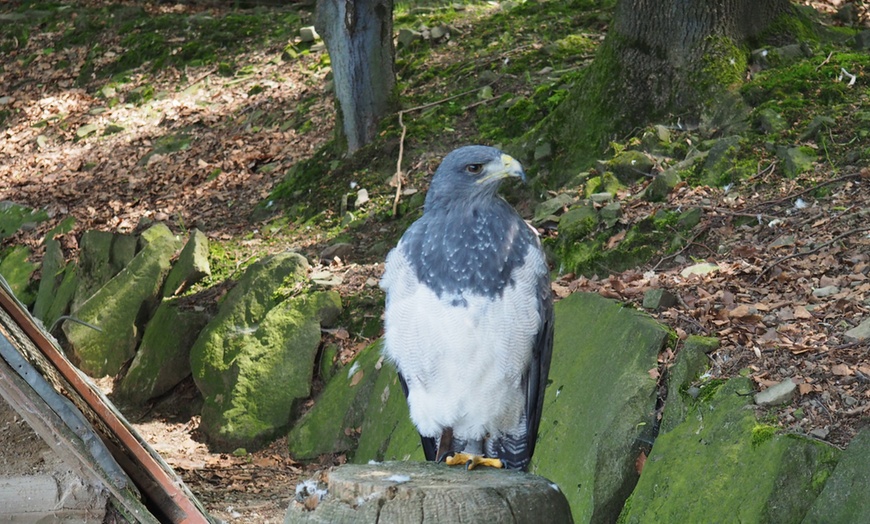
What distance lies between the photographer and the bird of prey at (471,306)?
3572 millimetres

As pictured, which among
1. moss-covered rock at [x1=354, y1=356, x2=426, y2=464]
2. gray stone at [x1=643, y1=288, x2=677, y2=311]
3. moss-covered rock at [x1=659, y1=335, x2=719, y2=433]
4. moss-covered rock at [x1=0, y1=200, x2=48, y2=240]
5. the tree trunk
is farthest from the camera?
moss-covered rock at [x1=0, y1=200, x2=48, y2=240]

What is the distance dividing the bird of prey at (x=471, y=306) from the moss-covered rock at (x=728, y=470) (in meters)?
0.55

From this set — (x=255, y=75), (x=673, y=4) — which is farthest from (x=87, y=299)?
(x=673, y=4)

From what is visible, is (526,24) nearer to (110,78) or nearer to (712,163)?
(712,163)

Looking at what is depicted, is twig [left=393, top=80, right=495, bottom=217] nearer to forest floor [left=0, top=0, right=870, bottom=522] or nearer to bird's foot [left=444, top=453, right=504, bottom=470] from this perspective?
forest floor [left=0, top=0, right=870, bottom=522]

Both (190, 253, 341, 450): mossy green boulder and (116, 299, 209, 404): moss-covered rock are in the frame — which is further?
(116, 299, 209, 404): moss-covered rock

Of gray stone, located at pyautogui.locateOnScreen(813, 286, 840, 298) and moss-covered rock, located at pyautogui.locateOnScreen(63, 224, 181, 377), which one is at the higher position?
gray stone, located at pyautogui.locateOnScreen(813, 286, 840, 298)

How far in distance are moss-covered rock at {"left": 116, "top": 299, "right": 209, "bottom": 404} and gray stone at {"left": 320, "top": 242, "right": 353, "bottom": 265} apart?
1.15 metres

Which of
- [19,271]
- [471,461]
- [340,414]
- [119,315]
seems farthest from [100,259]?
[471,461]

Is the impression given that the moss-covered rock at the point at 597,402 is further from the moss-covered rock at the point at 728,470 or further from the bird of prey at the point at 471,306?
the bird of prey at the point at 471,306

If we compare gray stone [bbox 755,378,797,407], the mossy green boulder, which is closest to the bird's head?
gray stone [bbox 755,378,797,407]

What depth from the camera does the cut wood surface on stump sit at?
8.74 ft

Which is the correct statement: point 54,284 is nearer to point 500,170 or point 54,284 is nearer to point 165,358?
point 165,358

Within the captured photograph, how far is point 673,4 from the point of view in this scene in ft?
21.2
